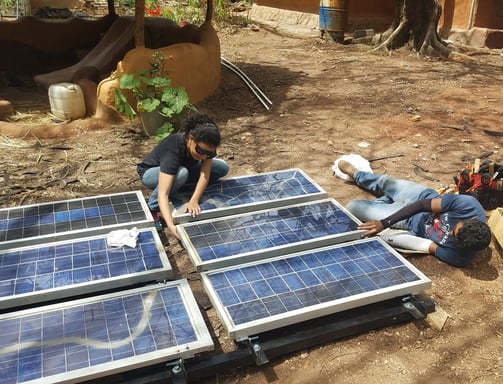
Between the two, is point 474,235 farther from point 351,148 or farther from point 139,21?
point 139,21

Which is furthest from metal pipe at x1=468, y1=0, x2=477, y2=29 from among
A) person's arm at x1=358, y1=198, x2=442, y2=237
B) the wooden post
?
person's arm at x1=358, y1=198, x2=442, y2=237

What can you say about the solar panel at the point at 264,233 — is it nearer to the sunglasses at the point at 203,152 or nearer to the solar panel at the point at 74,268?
the solar panel at the point at 74,268

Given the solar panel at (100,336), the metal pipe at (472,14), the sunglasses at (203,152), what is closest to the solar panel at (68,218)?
the sunglasses at (203,152)

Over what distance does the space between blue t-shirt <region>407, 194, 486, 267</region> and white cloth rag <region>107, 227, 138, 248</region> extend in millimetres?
2452

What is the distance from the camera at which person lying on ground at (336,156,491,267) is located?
3.53 m

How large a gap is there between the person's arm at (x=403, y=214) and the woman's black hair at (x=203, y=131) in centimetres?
141

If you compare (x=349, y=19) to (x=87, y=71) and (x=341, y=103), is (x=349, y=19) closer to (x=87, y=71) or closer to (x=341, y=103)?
(x=341, y=103)

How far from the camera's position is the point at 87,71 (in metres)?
7.75

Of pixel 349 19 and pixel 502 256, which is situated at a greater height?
pixel 349 19

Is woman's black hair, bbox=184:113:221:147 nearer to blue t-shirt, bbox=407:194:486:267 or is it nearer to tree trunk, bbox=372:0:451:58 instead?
blue t-shirt, bbox=407:194:486:267

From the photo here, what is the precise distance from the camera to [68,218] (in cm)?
398

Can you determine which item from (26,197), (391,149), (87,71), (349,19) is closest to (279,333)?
(26,197)

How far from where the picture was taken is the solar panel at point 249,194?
416 centimetres

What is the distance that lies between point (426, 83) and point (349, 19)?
5991 mm
